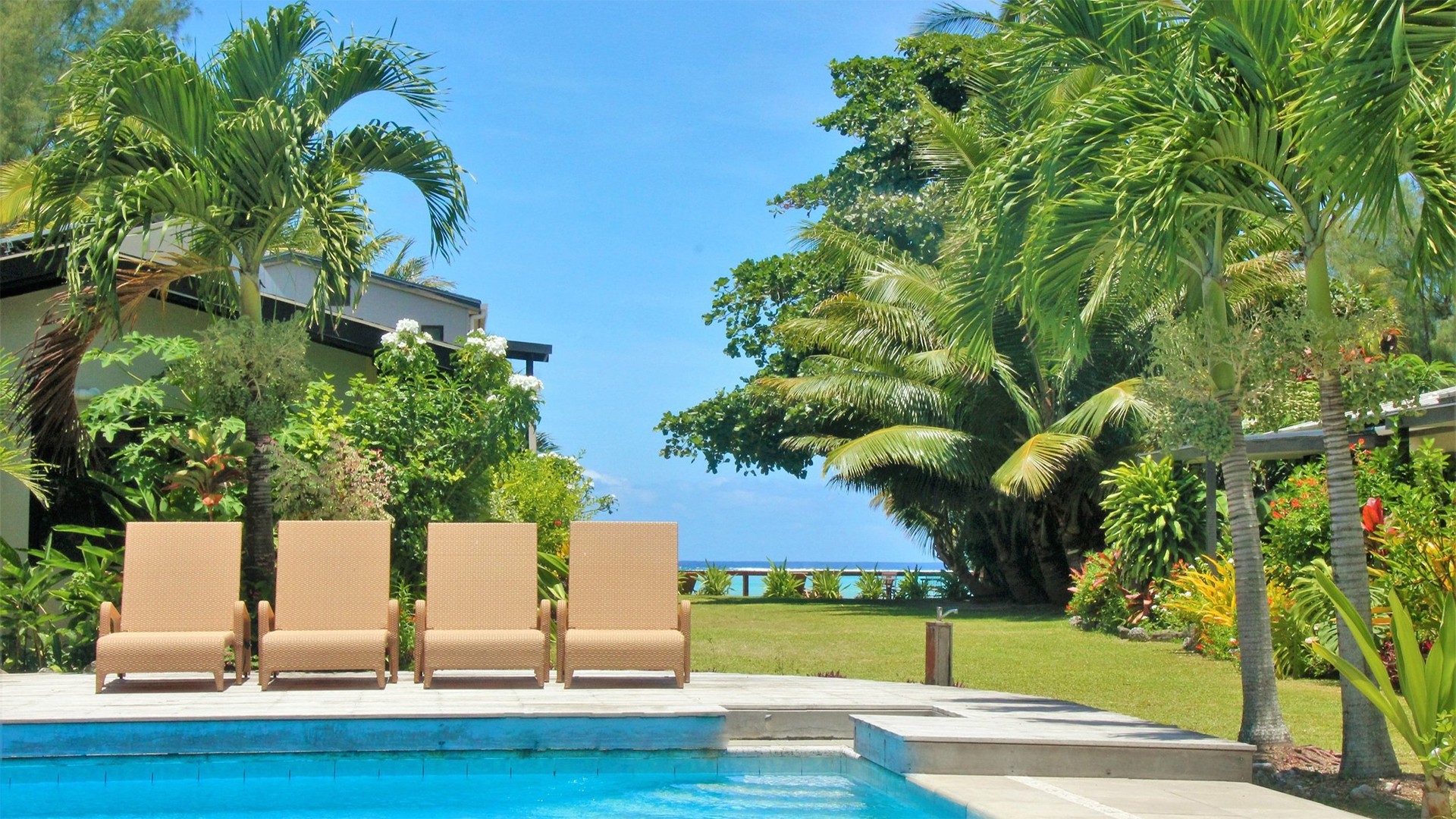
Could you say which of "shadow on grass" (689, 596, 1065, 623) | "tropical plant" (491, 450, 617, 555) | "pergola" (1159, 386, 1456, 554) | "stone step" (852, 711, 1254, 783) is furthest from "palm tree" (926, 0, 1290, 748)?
"shadow on grass" (689, 596, 1065, 623)

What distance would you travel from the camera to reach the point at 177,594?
8977mm

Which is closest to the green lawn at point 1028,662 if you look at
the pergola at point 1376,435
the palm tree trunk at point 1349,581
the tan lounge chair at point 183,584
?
the palm tree trunk at point 1349,581

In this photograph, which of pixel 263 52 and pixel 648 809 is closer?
pixel 648 809

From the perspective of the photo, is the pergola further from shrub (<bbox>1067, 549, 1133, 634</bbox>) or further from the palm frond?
the palm frond

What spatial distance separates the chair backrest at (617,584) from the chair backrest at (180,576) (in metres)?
2.43

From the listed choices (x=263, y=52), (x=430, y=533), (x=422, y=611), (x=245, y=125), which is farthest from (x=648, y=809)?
(x=263, y=52)

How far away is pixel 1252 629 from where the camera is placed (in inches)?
290

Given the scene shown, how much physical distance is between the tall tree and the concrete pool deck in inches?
722

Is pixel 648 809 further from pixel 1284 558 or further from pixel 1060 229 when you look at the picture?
pixel 1284 558

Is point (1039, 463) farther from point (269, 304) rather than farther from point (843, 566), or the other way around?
point (843, 566)

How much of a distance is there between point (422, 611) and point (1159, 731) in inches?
192

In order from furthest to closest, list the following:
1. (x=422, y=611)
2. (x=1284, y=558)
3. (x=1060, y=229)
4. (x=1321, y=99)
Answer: (x=1284, y=558)
(x=422, y=611)
(x=1060, y=229)
(x=1321, y=99)

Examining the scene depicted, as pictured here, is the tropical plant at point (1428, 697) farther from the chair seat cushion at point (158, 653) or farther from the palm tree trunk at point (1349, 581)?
the chair seat cushion at point (158, 653)

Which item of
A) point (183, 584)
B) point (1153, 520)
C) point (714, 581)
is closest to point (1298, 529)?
point (1153, 520)
